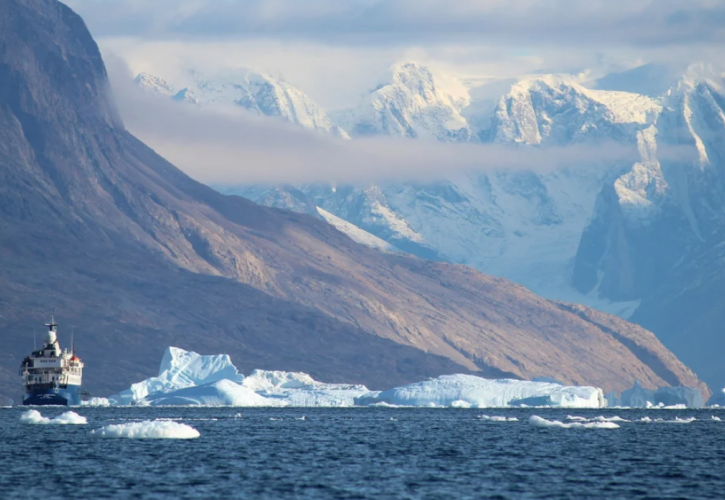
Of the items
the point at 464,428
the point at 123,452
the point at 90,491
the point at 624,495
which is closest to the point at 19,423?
the point at 464,428

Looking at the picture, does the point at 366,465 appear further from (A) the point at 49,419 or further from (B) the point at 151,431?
(A) the point at 49,419

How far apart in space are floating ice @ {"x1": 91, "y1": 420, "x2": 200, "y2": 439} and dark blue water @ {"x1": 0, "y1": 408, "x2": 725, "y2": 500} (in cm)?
113

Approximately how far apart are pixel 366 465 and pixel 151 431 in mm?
28163

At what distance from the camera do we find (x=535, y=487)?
103938 mm

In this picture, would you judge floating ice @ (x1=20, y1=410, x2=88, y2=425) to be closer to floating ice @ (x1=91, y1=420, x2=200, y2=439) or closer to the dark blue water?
the dark blue water

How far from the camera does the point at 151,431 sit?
462ft

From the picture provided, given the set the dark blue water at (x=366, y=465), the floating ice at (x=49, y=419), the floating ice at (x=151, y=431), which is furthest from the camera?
the floating ice at (x=49, y=419)

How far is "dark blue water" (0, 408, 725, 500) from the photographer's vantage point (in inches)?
3979

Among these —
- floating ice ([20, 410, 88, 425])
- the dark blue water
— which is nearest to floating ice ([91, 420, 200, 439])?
the dark blue water

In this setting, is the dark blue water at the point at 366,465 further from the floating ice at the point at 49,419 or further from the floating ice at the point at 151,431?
the floating ice at the point at 49,419

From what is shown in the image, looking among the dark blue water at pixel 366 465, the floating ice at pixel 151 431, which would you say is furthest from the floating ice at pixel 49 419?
the floating ice at pixel 151 431

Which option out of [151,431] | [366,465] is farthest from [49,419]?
[366,465]

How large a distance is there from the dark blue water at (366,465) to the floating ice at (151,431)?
3.71 feet

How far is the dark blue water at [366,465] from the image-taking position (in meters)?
101
